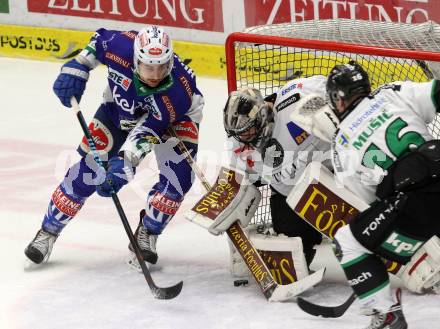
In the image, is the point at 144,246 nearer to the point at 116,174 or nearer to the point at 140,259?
the point at 140,259

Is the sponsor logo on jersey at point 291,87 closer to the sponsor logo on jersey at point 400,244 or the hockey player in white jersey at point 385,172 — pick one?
the hockey player in white jersey at point 385,172

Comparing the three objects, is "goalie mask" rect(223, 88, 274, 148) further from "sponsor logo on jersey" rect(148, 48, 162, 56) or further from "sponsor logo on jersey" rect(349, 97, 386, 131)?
"sponsor logo on jersey" rect(349, 97, 386, 131)

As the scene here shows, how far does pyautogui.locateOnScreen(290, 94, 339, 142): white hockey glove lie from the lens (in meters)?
4.12

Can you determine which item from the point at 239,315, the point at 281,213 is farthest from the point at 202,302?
the point at 281,213

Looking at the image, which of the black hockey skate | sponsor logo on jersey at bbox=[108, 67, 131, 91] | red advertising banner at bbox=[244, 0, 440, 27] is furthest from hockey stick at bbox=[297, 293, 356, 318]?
red advertising banner at bbox=[244, 0, 440, 27]

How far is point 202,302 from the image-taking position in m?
4.39

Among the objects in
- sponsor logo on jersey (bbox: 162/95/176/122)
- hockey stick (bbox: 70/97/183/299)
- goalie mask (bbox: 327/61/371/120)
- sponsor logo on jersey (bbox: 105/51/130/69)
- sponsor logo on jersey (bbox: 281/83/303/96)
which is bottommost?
hockey stick (bbox: 70/97/183/299)

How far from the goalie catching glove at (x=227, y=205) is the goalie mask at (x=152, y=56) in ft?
1.58

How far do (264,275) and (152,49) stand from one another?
3.24 feet

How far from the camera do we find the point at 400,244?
3711 mm

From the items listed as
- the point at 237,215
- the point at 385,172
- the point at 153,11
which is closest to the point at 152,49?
the point at 237,215

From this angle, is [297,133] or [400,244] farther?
[297,133]

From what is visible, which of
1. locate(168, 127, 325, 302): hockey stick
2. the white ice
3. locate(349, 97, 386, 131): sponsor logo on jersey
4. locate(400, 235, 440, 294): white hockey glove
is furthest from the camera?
locate(168, 127, 325, 302): hockey stick

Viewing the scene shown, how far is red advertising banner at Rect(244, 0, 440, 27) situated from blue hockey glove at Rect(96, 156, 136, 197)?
102 inches
